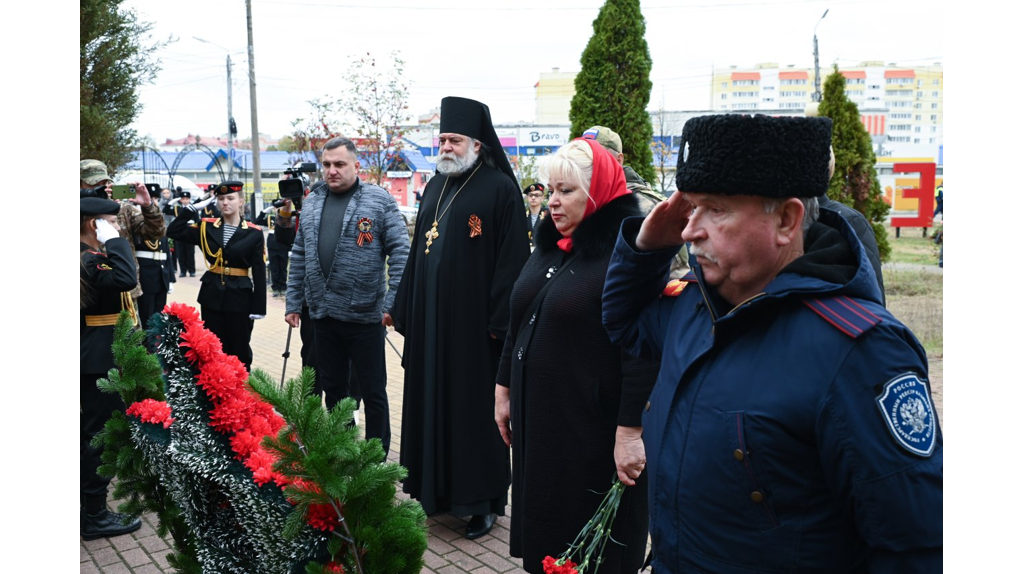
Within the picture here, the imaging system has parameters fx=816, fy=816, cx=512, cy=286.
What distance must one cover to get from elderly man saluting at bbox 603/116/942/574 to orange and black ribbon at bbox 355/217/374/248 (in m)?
3.89

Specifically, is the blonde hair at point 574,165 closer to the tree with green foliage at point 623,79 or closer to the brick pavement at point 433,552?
the brick pavement at point 433,552

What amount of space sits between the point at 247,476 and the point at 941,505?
4.80 ft

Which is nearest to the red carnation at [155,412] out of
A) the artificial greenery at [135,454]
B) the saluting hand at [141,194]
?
the artificial greenery at [135,454]

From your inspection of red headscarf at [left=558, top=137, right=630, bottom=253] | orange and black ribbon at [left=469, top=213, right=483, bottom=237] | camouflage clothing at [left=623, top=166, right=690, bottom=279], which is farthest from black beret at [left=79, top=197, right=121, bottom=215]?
camouflage clothing at [left=623, top=166, right=690, bottom=279]

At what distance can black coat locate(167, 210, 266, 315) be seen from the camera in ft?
21.1

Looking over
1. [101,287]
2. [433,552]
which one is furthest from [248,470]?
[101,287]

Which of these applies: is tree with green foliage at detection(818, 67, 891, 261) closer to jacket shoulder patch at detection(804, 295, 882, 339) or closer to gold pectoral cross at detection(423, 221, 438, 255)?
gold pectoral cross at detection(423, 221, 438, 255)

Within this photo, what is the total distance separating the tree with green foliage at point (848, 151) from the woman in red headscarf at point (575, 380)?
10601 mm

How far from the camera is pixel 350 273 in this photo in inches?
211

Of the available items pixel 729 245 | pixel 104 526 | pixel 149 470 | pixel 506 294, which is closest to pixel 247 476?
pixel 149 470

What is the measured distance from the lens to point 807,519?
59.2 inches

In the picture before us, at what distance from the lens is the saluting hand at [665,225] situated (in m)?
1.90

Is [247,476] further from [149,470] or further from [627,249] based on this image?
[627,249]

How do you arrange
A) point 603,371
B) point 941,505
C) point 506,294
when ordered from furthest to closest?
1. point 506,294
2. point 603,371
3. point 941,505
